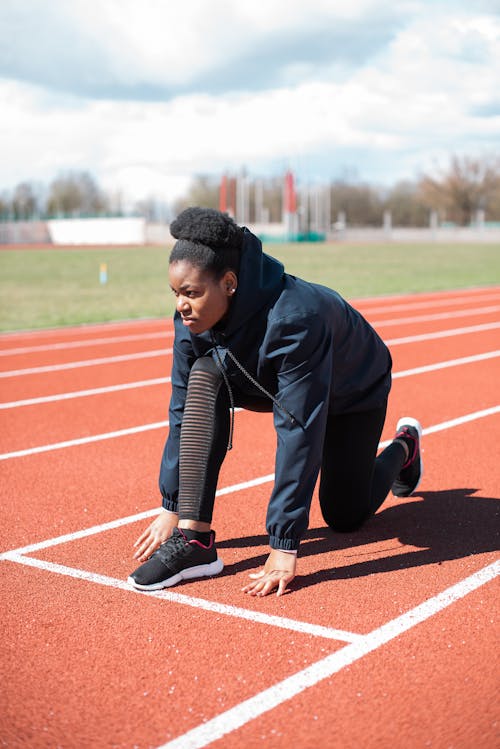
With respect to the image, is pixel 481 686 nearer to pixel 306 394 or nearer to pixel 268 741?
pixel 268 741

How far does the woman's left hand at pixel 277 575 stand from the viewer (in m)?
3.69

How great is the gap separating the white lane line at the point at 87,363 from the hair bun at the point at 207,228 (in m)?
6.47

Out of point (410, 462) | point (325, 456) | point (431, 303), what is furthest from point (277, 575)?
point (431, 303)

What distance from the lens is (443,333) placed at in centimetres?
1280

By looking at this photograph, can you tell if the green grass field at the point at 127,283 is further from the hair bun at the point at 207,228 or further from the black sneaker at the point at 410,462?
the hair bun at the point at 207,228

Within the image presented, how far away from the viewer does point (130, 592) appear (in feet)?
12.4

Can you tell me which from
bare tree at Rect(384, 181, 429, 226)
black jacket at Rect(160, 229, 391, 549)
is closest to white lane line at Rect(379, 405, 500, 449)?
black jacket at Rect(160, 229, 391, 549)

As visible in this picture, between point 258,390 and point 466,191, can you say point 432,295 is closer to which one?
point 258,390

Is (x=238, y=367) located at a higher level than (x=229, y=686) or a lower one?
higher

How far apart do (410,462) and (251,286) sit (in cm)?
183

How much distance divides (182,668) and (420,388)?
590cm

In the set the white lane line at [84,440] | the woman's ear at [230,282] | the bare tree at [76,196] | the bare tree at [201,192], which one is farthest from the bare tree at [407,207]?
the woman's ear at [230,282]

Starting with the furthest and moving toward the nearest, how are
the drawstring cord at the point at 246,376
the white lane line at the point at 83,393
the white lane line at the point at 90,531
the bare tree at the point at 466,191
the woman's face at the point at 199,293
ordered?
the bare tree at the point at 466,191
the white lane line at the point at 83,393
the white lane line at the point at 90,531
the drawstring cord at the point at 246,376
the woman's face at the point at 199,293

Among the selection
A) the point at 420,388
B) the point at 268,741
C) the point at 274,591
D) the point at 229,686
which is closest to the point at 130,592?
the point at 274,591
